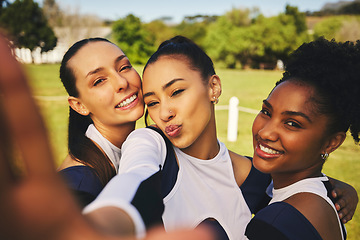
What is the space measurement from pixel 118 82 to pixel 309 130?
141 centimetres

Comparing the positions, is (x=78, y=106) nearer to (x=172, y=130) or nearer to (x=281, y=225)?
(x=172, y=130)

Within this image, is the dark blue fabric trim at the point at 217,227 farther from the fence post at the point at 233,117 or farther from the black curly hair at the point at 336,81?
the fence post at the point at 233,117

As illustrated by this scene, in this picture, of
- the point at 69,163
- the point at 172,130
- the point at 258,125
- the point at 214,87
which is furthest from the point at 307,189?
the point at 69,163

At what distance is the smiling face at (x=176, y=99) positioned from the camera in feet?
6.26

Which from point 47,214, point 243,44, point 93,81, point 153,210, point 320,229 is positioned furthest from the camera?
point 243,44

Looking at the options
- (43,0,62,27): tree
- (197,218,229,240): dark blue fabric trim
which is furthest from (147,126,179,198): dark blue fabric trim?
(43,0,62,27): tree

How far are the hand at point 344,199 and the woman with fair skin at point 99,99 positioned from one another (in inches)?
62.2

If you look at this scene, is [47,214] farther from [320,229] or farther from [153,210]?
[320,229]

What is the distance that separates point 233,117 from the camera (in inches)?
328

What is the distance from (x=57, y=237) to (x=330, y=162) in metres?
8.01

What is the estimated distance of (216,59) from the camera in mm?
54875

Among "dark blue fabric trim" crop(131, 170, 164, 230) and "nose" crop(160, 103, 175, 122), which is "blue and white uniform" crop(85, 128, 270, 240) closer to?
"nose" crop(160, 103, 175, 122)

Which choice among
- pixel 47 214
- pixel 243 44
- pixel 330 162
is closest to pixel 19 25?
pixel 243 44

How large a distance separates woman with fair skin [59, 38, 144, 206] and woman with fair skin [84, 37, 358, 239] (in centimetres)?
29
